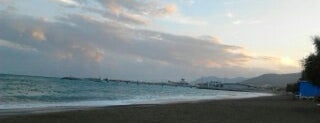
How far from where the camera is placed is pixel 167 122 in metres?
24.1

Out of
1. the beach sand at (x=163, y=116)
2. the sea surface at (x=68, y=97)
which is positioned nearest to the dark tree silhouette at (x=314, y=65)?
the beach sand at (x=163, y=116)

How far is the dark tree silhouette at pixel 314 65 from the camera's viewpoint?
4299cm

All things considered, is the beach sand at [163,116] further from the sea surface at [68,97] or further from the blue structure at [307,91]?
the blue structure at [307,91]

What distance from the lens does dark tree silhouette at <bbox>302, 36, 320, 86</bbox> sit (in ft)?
141

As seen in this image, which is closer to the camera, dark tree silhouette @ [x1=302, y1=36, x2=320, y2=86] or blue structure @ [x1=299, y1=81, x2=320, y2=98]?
dark tree silhouette @ [x1=302, y1=36, x2=320, y2=86]

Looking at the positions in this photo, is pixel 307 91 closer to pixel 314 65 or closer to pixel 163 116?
pixel 314 65

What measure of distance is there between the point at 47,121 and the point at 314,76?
94.4 feet

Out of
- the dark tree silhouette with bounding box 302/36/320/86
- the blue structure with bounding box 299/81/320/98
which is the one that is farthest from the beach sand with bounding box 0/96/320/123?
the blue structure with bounding box 299/81/320/98

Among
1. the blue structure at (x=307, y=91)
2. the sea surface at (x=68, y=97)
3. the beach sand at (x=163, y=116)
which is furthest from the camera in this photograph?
the blue structure at (x=307, y=91)

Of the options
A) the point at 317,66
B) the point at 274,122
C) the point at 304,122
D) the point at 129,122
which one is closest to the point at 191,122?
the point at 129,122

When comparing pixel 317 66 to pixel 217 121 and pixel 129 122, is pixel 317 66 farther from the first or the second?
pixel 129 122

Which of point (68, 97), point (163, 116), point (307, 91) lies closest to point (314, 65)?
point (163, 116)

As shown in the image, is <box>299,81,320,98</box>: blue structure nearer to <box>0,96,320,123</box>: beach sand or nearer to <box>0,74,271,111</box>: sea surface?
<box>0,74,271,111</box>: sea surface

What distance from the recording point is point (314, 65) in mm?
43406
